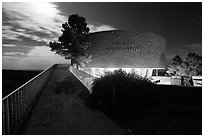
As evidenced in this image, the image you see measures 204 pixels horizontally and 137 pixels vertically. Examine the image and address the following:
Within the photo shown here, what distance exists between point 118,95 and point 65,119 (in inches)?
131

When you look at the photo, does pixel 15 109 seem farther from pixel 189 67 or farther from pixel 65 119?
pixel 189 67

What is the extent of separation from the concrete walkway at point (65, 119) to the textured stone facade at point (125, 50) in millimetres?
18170

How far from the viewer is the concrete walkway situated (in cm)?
584

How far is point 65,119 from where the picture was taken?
666 centimetres

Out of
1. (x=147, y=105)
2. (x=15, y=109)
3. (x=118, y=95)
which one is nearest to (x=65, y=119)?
(x=15, y=109)

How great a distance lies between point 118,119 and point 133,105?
4.28 feet

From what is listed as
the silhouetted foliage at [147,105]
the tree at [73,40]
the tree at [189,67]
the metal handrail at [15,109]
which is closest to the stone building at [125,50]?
the tree at [73,40]

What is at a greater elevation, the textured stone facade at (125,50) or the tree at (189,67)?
the textured stone facade at (125,50)

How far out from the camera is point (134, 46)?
2677 cm

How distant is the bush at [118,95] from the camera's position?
8.30 meters

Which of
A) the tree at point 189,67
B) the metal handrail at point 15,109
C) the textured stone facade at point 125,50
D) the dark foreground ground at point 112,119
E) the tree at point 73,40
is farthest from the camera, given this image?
the tree at point 189,67

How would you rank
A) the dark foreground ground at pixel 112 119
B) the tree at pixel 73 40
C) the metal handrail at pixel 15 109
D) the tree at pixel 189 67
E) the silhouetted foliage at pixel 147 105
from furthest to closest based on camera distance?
the tree at pixel 189 67, the tree at pixel 73 40, the silhouetted foliage at pixel 147 105, the dark foreground ground at pixel 112 119, the metal handrail at pixel 15 109

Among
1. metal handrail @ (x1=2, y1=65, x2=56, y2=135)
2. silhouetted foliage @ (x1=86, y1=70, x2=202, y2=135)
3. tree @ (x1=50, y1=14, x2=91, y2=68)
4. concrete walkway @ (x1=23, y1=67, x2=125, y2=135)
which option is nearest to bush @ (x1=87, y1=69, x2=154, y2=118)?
silhouetted foliage @ (x1=86, y1=70, x2=202, y2=135)

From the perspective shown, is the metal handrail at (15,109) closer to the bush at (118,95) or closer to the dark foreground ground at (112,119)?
the dark foreground ground at (112,119)
